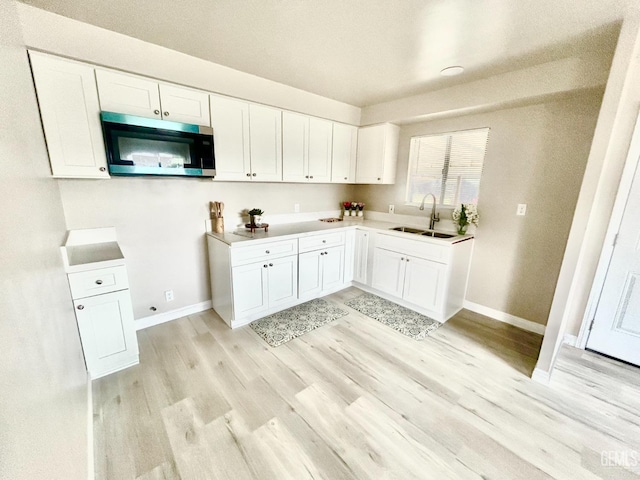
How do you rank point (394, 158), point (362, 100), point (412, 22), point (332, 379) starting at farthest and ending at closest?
point (394, 158), point (362, 100), point (332, 379), point (412, 22)

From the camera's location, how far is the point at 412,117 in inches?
124

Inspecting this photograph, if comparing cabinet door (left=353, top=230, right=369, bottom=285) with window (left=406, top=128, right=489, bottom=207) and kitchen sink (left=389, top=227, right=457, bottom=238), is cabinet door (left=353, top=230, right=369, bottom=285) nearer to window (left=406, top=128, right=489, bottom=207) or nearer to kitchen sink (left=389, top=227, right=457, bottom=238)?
kitchen sink (left=389, top=227, right=457, bottom=238)

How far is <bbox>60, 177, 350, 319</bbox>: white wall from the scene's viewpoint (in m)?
2.22

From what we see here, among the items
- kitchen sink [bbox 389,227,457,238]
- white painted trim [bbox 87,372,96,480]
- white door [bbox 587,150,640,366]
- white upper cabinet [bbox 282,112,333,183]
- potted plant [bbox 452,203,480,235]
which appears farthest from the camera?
kitchen sink [bbox 389,227,457,238]

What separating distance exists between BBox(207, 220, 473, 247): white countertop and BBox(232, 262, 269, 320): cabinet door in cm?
28

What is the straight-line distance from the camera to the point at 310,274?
318cm

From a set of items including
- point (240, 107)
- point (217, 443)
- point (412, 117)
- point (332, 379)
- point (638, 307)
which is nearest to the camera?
point (217, 443)

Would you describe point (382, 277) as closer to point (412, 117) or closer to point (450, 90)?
point (412, 117)

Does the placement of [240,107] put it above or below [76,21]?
below

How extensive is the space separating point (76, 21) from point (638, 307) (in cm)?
478

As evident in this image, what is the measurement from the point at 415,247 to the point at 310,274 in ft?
4.07

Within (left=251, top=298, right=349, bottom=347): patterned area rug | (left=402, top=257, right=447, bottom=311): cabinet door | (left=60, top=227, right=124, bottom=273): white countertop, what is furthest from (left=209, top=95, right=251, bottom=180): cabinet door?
(left=402, top=257, right=447, bottom=311): cabinet door

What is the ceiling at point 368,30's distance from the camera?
5.24 ft

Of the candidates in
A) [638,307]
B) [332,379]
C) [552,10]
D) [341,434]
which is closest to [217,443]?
[341,434]
